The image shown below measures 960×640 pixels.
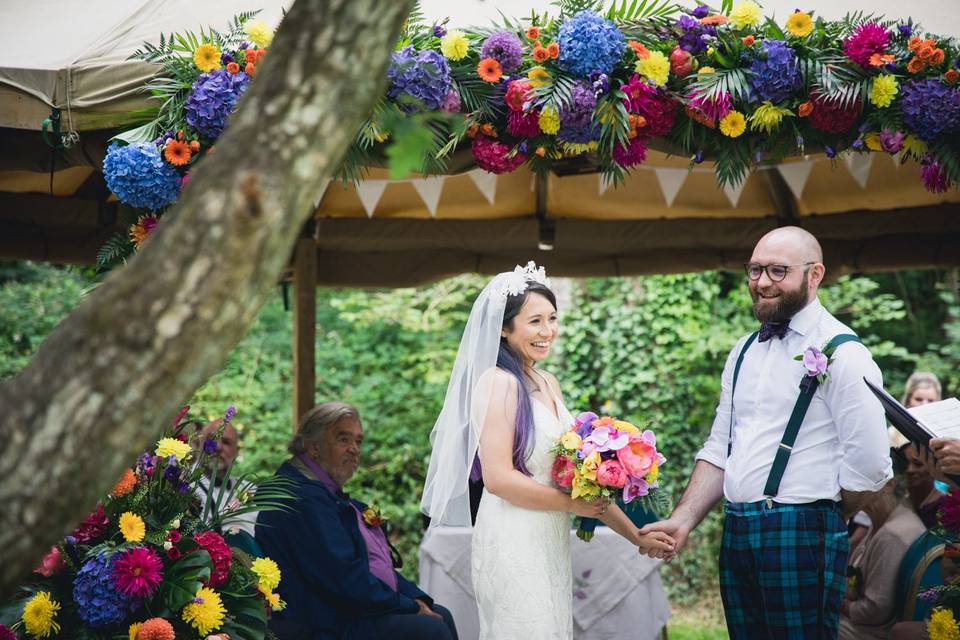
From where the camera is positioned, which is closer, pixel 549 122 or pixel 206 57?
pixel 206 57

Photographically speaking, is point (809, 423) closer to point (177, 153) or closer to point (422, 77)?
point (422, 77)

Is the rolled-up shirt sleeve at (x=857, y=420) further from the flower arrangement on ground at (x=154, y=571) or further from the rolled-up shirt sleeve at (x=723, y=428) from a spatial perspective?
the flower arrangement on ground at (x=154, y=571)

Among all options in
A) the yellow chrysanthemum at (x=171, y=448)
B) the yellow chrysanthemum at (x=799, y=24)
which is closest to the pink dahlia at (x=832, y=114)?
the yellow chrysanthemum at (x=799, y=24)

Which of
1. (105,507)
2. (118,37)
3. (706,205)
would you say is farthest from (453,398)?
(706,205)

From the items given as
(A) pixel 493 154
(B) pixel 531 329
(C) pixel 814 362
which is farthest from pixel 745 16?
(B) pixel 531 329

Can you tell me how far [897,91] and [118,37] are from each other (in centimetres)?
309

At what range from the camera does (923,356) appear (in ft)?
36.7

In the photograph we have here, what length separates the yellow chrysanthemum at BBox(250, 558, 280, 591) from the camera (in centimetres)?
369

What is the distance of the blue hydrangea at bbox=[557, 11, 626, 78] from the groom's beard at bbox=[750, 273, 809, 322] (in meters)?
1.11

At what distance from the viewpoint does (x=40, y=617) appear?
316 centimetres

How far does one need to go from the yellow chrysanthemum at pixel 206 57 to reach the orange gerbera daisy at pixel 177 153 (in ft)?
1.00

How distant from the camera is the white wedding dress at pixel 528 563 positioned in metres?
3.62

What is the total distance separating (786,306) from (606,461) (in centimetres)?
105

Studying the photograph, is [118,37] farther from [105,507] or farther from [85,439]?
[85,439]
